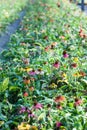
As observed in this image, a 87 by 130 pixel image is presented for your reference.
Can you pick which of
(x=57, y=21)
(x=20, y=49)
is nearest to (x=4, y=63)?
(x=20, y=49)

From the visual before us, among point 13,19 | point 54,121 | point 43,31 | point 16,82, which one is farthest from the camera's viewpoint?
point 13,19

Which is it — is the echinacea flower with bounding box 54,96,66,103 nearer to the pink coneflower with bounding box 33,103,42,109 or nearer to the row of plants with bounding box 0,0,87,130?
the row of plants with bounding box 0,0,87,130

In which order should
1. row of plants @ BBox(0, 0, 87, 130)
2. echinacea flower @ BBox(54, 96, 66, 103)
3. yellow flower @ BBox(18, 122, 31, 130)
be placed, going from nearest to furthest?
1. yellow flower @ BBox(18, 122, 31, 130)
2. row of plants @ BBox(0, 0, 87, 130)
3. echinacea flower @ BBox(54, 96, 66, 103)

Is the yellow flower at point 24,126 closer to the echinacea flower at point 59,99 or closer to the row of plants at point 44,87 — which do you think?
the row of plants at point 44,87

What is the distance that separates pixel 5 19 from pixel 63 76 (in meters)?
6.77

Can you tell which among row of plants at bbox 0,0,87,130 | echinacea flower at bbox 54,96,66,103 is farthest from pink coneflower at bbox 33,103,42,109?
echinacea flower at bbox 54,96,66,103

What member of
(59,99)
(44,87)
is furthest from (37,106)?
(44,87)

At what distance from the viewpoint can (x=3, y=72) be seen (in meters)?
4.69

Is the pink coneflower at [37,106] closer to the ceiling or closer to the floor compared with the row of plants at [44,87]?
closer to the ceiling

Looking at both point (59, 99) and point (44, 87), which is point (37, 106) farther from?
point (44, 87)

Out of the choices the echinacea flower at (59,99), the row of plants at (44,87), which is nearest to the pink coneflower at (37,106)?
the row of plants at (44,87)

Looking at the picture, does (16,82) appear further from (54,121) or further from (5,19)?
(5,19)

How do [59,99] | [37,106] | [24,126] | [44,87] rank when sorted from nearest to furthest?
[24,126] → [37,106] → [59,99] → [44,87]

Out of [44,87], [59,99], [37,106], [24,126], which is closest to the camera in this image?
[24,126]
